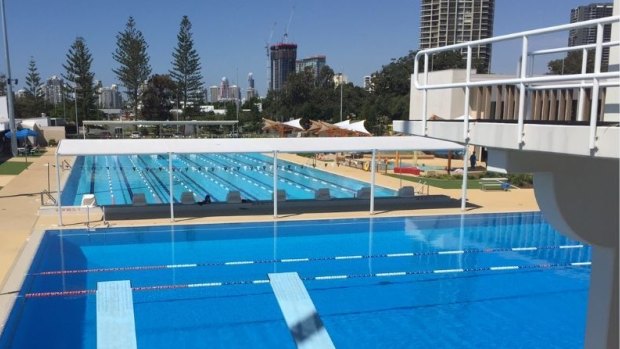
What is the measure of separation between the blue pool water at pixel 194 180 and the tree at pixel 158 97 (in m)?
26.0

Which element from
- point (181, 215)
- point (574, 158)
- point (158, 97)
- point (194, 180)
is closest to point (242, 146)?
point (181, 215)

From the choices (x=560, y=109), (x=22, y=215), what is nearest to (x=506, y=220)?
(x=560, y=109)

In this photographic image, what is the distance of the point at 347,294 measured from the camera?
8.97 metres

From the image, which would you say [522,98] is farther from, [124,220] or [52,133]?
[52,133]

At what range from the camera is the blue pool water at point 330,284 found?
7383mm

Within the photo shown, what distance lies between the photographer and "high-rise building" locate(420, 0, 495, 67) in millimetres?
66875

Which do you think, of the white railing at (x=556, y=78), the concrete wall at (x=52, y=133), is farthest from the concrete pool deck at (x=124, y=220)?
the concrete wall at (x=52, y=133)

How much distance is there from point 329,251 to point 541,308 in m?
4.55

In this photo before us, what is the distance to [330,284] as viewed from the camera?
9.38 m

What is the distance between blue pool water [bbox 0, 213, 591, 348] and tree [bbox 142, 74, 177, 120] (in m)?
45.2

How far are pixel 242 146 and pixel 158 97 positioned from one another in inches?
1714

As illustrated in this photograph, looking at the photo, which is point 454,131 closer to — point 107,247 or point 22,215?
point 107,247

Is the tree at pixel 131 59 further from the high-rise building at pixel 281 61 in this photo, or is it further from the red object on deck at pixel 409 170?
the high-rise building at pixel 281 61

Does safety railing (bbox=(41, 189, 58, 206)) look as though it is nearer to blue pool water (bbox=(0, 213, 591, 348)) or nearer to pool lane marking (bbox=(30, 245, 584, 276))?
blue pool water (bbox=(0, 213, 591, 348))
